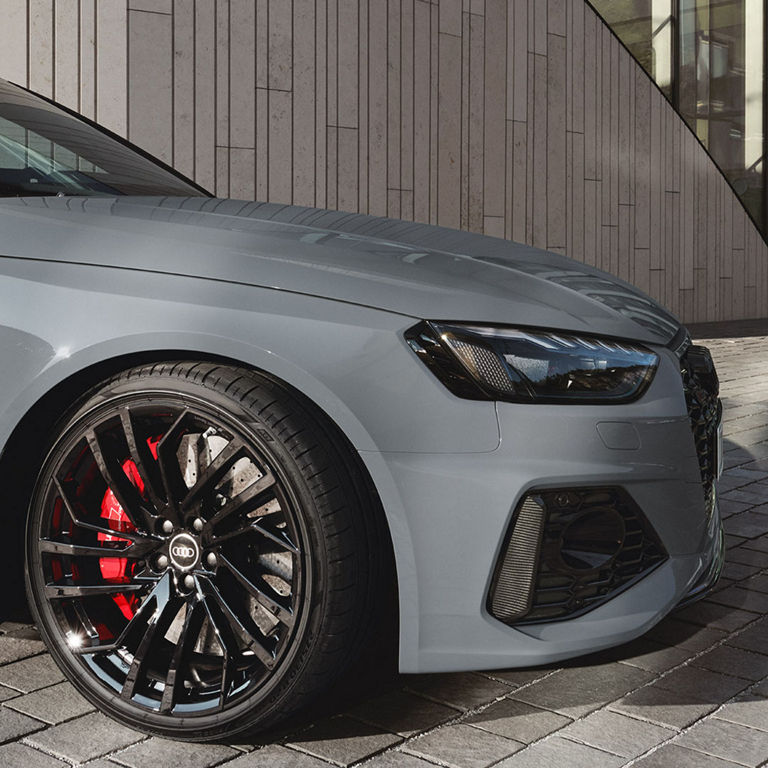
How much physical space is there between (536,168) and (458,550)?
10689mm

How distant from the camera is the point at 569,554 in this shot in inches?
88.8

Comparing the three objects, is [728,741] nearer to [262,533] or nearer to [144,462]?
[262,533]

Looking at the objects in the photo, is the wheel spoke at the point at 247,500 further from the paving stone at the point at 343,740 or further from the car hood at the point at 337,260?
the paving stone at the point at 343,740

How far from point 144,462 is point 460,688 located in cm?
92

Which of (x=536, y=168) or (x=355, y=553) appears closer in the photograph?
(x=355, y=553)

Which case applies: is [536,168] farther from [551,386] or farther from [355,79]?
[551,386]

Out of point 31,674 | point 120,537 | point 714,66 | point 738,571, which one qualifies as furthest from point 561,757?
point 714,66

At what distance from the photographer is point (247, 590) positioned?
230cm

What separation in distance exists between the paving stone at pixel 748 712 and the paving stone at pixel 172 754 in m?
1.09

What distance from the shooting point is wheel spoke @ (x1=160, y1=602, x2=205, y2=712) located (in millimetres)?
→ 2318

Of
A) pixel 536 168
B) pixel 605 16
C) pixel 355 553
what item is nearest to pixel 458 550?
pixel 355 553

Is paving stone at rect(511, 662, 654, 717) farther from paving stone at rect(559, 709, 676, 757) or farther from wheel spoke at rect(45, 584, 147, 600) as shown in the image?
wheel spoke at rect(45, 584, 147, 600)

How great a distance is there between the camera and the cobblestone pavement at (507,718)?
89.7 inches

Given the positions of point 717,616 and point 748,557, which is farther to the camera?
point 748,557
